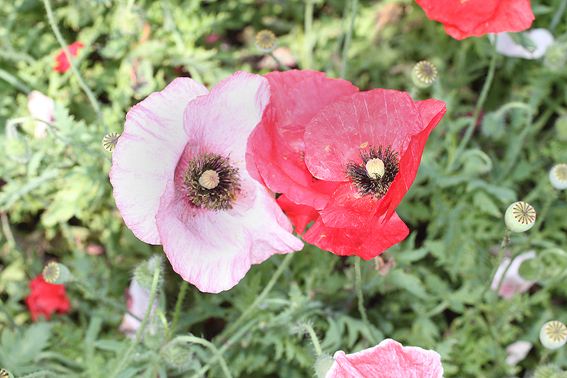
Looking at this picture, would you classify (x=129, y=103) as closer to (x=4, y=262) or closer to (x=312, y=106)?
(x=4, y=262)

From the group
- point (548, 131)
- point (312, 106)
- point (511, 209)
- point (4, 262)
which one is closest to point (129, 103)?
point (4, 262)

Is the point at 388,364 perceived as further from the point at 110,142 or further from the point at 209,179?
the point at 110,142

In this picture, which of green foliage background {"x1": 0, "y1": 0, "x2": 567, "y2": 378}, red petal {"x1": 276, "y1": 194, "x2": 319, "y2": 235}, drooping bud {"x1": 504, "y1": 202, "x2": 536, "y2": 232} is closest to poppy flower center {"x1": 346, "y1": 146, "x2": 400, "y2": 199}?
red petal {"x1": 276, "y1": 194, "x2": 319, "y2": 235}

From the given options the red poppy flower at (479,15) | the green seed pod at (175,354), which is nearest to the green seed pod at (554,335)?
the red poppy flower at (479,15)

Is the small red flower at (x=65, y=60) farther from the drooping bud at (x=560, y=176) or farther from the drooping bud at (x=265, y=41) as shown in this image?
the drooping bud at (x=560, y=176)

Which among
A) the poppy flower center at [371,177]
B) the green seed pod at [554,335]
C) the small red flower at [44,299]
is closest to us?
the poppy flower center at [371,177]

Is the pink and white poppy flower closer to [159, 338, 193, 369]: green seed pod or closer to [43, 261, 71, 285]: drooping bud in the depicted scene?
[159, 338, 193, 369]: green seed pod

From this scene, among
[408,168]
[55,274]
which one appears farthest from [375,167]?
[55,274]
